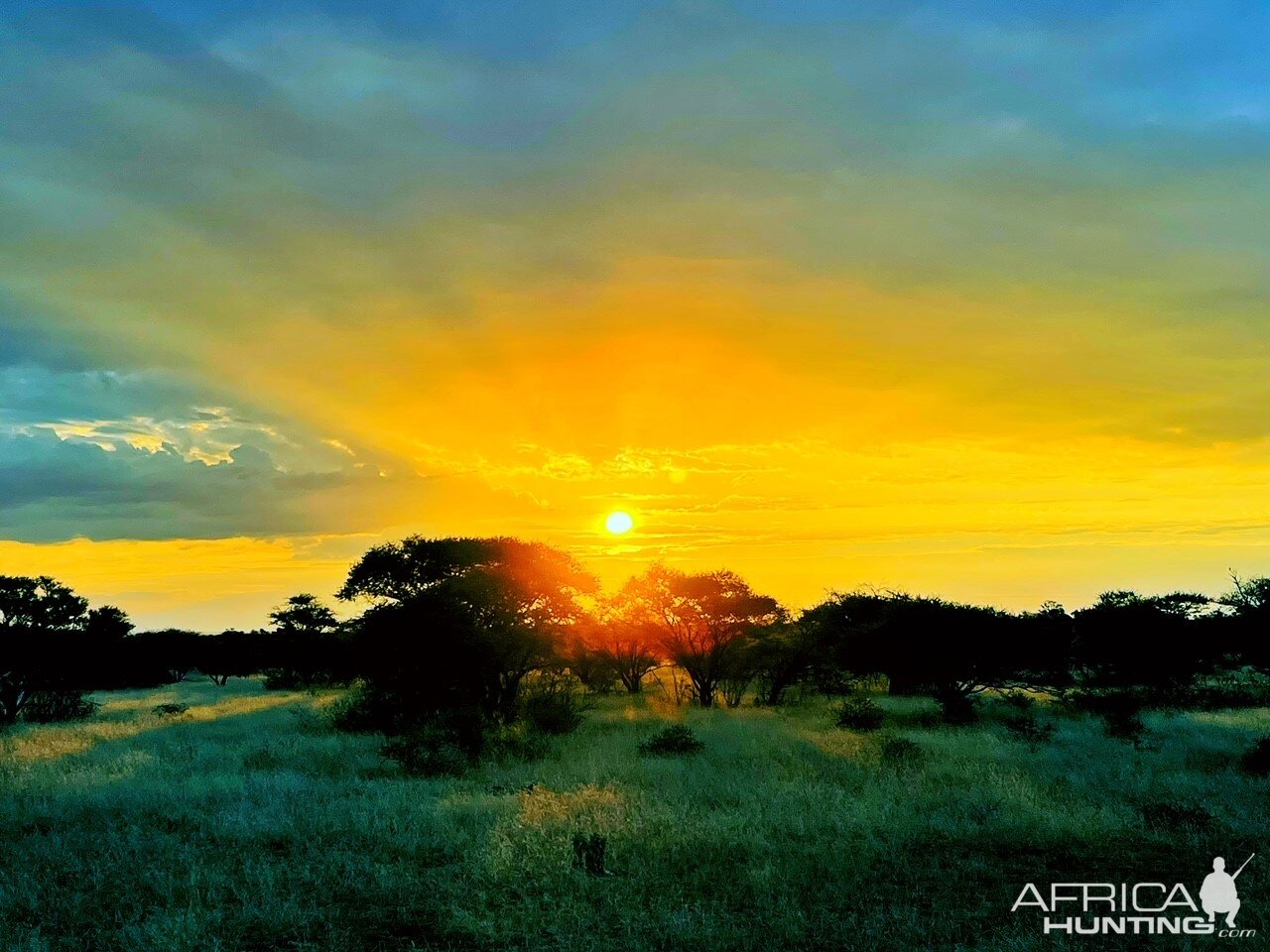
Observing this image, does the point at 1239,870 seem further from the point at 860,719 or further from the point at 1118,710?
the point at 1118,710

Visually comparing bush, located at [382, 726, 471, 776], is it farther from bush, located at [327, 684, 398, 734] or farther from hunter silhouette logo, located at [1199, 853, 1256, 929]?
hunter silhouette logo, located at [1199, 853, 1256, 929]

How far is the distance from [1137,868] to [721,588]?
26932 mm

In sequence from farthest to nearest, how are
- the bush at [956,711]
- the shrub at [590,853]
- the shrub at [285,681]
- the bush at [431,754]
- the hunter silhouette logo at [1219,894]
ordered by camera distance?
the shrub at [285,681] → the bush at [956,711] → the bush at [431,754] → the shrub at [590,853] → the hunter silhouette logo at [1219,894]

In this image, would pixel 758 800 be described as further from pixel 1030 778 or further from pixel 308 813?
pixel 308 813

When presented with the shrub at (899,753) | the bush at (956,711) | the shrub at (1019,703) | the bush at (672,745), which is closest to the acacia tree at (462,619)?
the bush at (672,745)

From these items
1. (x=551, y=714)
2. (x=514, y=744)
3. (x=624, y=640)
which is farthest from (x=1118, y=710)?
(x=624, y=640)

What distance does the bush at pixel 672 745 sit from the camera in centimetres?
2134

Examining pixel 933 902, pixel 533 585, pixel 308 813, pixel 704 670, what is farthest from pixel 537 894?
pixel 704 670

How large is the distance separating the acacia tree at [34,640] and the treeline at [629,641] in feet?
0.21

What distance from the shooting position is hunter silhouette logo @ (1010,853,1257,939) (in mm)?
9602

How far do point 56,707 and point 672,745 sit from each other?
28720 mm

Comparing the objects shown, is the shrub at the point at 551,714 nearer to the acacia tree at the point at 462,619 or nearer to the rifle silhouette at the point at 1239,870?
the acacia tree at the point at 462,619

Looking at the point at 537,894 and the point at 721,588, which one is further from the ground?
the point at 721,588

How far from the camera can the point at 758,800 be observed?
15.2 meters
